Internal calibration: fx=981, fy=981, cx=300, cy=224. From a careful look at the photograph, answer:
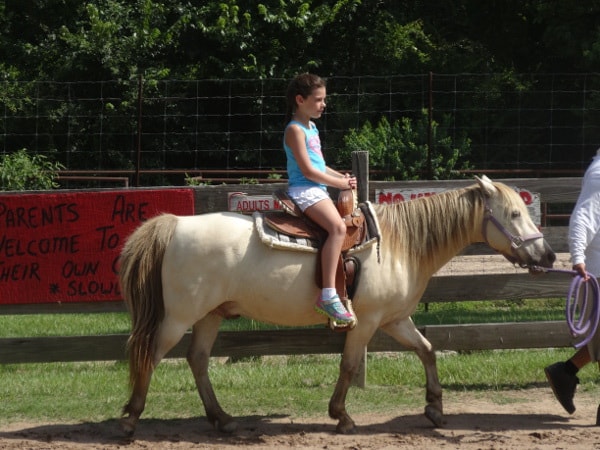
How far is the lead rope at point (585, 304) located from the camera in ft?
20.0

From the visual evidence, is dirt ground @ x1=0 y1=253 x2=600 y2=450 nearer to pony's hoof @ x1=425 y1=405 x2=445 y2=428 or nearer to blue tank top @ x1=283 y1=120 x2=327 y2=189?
pony's hoof @ x1=425 y1=405 x2=445 y2=428

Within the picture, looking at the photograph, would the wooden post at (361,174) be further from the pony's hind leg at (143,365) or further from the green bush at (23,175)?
the green bush at (23,175)

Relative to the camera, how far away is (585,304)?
6.32m

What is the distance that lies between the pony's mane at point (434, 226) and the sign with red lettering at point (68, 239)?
177 centimetres

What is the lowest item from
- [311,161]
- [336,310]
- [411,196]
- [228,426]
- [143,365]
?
[228,426]

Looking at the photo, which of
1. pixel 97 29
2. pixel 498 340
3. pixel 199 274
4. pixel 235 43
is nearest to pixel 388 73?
pixel 235 43

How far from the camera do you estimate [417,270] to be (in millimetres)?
6484

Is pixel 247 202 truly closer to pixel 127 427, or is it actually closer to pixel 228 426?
pixel 228 426

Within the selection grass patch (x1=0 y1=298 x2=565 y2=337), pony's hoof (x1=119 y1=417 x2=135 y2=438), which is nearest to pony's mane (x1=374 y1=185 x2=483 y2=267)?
pony's hoof (x1=119 y1=417 x2=135 y2=438)

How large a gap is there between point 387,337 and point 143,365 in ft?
7.15

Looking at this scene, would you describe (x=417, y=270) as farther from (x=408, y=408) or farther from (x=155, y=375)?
(x=155, y=375)

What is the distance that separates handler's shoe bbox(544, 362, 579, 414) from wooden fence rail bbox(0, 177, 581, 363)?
47.2 inches

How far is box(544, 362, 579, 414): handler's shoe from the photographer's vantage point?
6441 mm

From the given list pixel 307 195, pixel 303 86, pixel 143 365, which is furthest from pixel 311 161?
pixel 143 365
